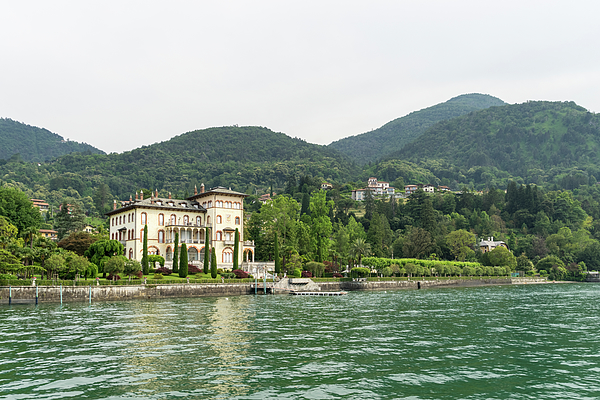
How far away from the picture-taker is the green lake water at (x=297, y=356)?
16.7 meters

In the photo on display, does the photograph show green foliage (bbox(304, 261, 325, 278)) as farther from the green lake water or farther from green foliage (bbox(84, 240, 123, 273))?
the green lake water

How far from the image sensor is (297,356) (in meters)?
22.1

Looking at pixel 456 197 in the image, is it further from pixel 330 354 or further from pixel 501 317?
pixel 330 354

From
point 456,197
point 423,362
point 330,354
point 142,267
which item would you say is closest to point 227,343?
point 330,354

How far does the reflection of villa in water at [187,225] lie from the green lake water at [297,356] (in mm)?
37281

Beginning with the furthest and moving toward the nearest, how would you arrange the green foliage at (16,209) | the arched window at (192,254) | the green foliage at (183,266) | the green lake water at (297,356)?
the arched window at (192,254)
the green foliage at (16,209)
the green foliage at (183,266)
the green lake water at (297,356)

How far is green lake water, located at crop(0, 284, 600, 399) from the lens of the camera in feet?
54.8

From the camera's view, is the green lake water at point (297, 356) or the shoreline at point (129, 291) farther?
the shoreline at point (129, 291)

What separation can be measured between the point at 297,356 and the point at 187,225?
2335 inches

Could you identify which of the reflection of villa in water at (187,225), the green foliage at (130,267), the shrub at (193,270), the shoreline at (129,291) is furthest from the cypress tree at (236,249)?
the green foliage at (130,267)

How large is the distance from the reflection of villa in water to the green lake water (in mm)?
37281

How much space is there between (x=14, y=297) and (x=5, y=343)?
2582 cm

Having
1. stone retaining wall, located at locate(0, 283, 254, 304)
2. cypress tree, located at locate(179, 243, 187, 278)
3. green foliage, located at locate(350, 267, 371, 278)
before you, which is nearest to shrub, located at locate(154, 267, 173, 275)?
cypress tree, located at locate(179, 243, 187, 278)

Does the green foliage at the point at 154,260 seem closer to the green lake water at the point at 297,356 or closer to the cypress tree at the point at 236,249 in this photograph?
the cypress tree at the point at 236,249
